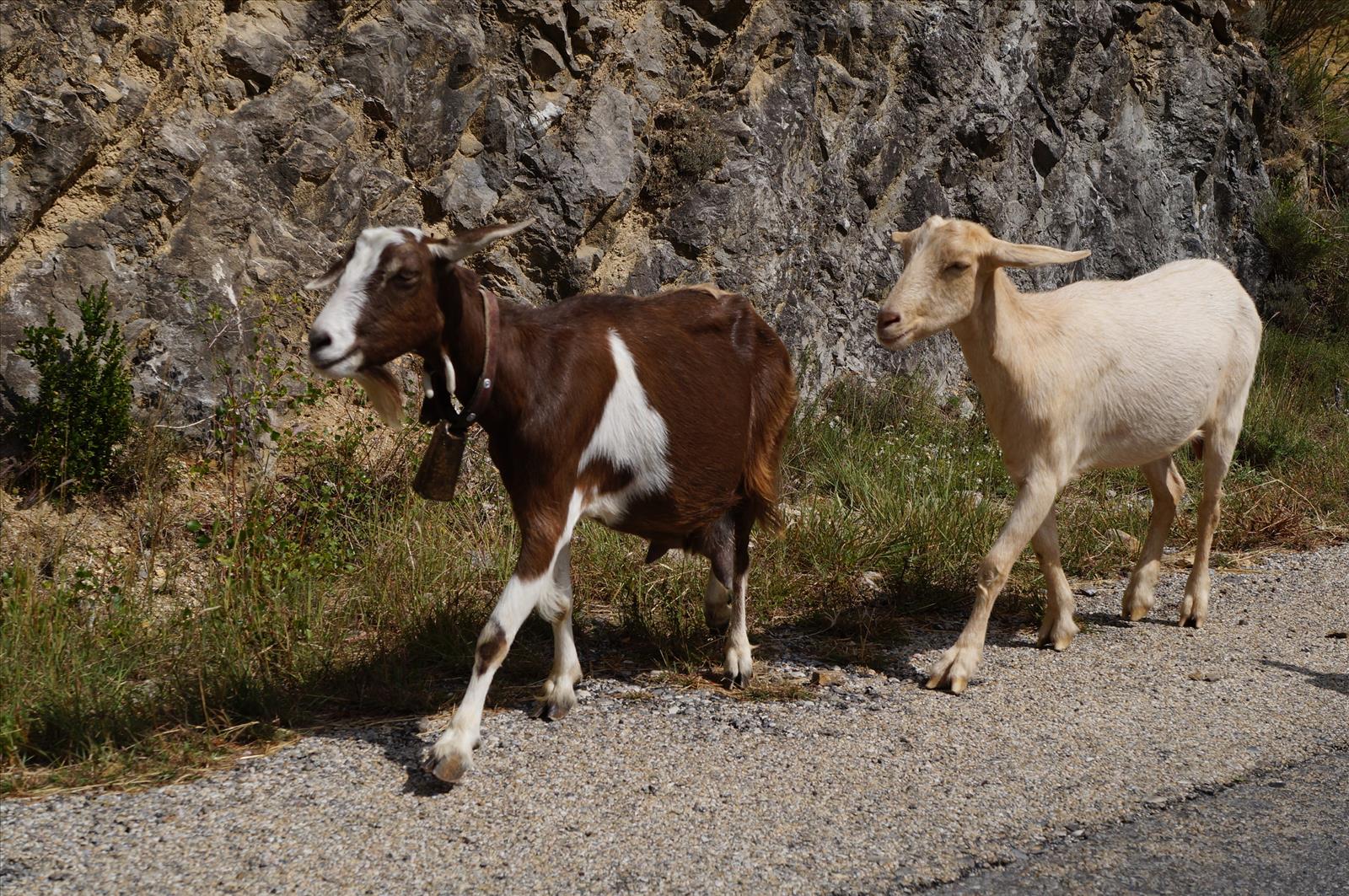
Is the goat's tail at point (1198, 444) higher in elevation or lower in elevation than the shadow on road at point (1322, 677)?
higher

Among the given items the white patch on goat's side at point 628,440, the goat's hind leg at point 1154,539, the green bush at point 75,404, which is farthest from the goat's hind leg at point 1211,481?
the green bush at point 75,404

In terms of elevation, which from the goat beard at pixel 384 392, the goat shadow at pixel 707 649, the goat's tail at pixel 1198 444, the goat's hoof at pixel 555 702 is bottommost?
the goat shadow at pixel 707 649

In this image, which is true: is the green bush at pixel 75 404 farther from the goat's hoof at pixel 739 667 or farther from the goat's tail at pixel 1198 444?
the goat's tail at pixel 1198 444

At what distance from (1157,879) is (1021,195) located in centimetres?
797

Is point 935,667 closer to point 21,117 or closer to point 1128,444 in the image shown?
point 1128,444

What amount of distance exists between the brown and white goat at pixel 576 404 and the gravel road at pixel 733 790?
0.89 feet

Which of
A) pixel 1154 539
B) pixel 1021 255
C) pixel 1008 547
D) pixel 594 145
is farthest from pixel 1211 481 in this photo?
pixel 594 145

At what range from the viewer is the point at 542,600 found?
168 inches

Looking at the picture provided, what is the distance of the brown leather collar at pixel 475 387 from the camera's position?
13.2ft

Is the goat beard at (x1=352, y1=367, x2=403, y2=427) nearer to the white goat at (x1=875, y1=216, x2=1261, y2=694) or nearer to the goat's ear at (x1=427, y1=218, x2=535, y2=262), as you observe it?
the goat's ear at (x1=427, y1=218, x2=535, y2=262)

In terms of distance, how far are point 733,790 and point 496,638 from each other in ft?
2.97

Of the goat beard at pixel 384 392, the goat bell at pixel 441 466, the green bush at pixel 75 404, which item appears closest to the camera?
the goat beard at pixel 384 392

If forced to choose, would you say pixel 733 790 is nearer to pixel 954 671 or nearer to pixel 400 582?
pixel 954 671

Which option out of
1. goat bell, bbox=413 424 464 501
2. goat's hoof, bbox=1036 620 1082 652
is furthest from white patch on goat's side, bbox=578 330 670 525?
goat's hoof, bbox=1036 620 1082 652
